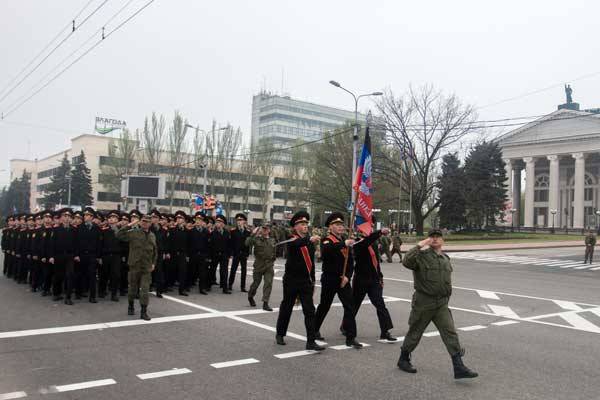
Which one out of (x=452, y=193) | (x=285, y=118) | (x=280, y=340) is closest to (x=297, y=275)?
(x=280, y=340)

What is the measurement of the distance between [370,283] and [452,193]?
163ft

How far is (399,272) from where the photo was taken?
68.7 ft

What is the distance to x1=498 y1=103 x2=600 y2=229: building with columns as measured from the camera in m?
75.3

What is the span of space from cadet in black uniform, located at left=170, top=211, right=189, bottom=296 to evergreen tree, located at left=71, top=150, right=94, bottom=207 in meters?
69.7

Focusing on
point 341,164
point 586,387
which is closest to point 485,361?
point 586,387

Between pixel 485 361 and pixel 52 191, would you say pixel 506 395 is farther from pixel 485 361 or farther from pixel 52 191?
pixel 52 191

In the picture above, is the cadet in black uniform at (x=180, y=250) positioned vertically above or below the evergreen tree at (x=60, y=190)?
below

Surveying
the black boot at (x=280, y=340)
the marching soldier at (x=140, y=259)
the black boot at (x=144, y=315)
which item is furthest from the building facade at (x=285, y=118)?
the black boot at (x=280, y=340)

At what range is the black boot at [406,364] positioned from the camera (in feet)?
21.2

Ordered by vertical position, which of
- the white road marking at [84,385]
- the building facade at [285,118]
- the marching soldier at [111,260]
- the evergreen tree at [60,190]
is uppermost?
the building facade at [285,118]

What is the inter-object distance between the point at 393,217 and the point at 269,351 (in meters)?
60.3

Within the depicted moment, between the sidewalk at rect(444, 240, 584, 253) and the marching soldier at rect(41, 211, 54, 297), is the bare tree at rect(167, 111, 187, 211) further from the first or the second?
the marching soldier at rect(41, 211, 54, 297)

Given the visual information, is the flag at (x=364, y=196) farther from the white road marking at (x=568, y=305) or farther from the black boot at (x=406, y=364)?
the white road marking at (x=568, y=305)

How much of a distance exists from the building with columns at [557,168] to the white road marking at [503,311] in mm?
64011
